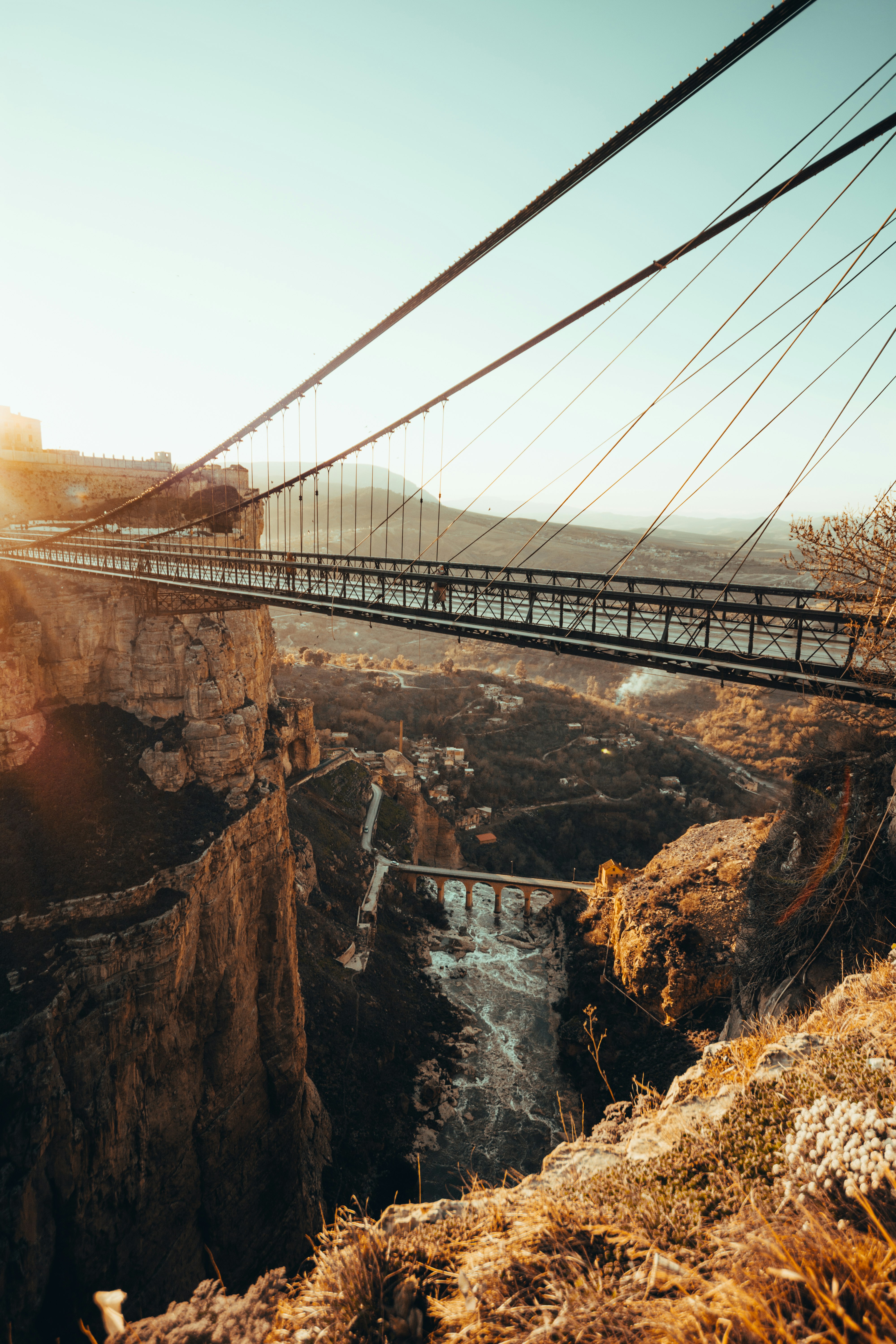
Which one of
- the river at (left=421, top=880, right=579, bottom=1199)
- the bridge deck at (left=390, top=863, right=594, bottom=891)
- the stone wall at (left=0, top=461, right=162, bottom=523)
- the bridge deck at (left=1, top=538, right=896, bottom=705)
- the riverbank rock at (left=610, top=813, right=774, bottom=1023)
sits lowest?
the river at (left=421, top=880, right=579, bottom=1199)

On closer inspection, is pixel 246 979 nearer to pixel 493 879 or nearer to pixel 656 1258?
pixel 656 1258

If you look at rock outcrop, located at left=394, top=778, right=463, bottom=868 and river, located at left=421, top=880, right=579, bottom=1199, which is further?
rock outcrop, located at left=394, top=778, right=463, bottom=868

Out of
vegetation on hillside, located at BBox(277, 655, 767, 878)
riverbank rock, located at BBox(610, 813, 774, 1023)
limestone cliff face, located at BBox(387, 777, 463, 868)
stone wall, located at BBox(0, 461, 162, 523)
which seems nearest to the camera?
riverbank rock, located at BBox(610, 813, 774, 1023)

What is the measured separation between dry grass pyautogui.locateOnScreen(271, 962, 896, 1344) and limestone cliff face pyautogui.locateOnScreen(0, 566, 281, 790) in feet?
44.1

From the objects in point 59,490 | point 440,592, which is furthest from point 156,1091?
point 59,490

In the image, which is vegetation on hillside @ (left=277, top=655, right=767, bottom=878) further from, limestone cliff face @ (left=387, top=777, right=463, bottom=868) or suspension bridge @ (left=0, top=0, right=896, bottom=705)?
suspension bridge @ (left=0, top=0, right=896, bottom=705)

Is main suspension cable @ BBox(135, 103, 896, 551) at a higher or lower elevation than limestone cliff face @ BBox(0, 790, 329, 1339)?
higher

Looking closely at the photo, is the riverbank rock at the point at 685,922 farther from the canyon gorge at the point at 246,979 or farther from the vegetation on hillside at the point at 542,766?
the vegetation on hillside at the point at 542,766

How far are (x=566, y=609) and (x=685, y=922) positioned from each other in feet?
45.1

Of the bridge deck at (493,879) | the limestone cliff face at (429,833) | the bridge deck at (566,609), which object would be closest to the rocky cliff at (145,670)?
the bridge deck at (566,609)

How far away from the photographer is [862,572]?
10914 millimetres

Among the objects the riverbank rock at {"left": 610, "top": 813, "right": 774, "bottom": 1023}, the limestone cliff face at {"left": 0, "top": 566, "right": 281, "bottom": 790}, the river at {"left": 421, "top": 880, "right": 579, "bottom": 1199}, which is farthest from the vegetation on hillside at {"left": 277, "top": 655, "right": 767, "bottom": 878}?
the limestone cliff face at {"left": 0, "top": 566, "right": 281, "bottom": 790}

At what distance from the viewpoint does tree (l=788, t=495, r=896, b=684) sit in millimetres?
8195

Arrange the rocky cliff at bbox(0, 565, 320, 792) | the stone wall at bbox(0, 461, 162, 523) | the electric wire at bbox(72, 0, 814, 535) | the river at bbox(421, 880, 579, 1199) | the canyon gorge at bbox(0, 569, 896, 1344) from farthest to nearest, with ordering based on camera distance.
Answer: the stone wall at bbox(0, 461, 162, 523), the river at bbox(421, 880, 579, 1199), the rocky cliff at bbox(0, 565, 320, 792), the canyon gorge at bbox(0, 569, 896, 1344), the electric wire at bbox(72, 0, 814, 535)
